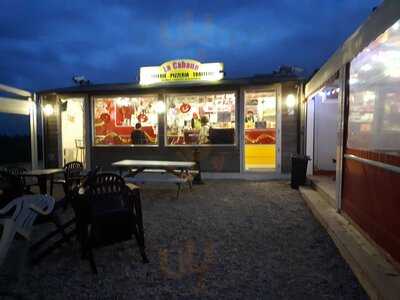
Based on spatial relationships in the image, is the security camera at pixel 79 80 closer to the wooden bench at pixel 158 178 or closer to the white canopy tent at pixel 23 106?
the white canopy tent at pixel 23 106

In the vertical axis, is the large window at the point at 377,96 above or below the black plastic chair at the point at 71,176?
above

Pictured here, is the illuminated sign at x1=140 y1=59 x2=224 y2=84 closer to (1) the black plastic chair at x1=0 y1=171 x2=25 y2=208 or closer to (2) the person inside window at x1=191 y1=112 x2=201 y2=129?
(2) the person inside window at x1=191 y1=112 x2=201 y2=129

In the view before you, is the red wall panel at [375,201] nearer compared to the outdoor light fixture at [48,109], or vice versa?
the red wall panel at [375,201]

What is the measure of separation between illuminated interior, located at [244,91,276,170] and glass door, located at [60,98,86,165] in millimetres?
5789

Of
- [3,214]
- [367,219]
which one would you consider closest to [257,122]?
[367,219]

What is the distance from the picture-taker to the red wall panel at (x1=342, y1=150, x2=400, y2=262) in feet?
9.22

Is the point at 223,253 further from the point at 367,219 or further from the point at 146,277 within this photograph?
the point at 367,219

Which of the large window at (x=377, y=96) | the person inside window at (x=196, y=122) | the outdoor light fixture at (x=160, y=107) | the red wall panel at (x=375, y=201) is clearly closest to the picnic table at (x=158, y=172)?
the outdoor light fixture at (x=160, y=107)

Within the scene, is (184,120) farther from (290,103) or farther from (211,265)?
(211,265)

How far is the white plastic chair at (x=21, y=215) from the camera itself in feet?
8.34

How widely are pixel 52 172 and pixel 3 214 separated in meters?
2.99

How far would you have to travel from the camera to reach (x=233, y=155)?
873 cm

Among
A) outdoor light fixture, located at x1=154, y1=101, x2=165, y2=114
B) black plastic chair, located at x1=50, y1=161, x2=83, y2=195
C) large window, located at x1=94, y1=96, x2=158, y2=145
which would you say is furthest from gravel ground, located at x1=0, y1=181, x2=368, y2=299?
large window, located at x1=94, y1=96, x2=158, y2=145

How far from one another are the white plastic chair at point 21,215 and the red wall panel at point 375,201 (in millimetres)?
3476
